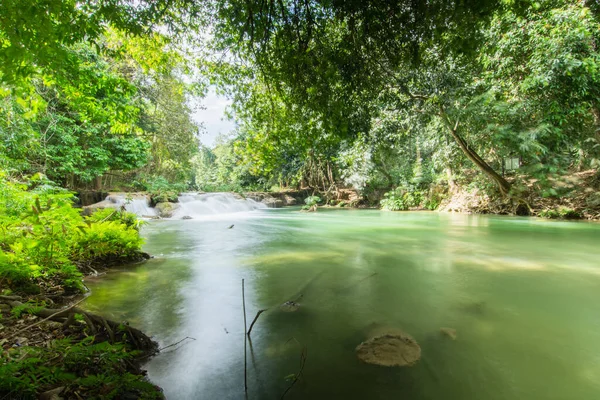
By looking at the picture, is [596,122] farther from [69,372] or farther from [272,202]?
[272,202]

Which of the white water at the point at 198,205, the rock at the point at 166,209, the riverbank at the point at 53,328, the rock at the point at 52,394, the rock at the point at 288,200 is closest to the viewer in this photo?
the rock at the point at 52,394

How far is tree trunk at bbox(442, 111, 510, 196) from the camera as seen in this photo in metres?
12.9

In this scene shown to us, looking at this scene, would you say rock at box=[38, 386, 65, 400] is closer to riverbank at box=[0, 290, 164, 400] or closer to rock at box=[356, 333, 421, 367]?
riverbank at box=[0, 290, 164, 400]

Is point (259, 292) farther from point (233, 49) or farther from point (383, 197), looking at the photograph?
point (383, 197)

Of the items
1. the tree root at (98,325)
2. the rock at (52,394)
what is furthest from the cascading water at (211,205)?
the rock at (52,394)

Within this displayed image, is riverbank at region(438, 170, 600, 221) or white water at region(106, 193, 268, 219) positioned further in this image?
white water at region(106, 193, 268, 219)

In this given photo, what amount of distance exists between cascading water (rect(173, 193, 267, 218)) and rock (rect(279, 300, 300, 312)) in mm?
14522

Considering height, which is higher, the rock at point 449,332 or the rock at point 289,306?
the rock at point 449,332

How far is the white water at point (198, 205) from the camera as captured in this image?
15523 mm

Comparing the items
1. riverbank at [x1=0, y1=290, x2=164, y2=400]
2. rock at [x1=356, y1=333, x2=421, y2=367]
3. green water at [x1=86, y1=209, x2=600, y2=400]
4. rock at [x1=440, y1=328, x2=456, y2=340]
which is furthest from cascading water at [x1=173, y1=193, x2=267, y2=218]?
rock at [x1=440, y1=328, x2=456, y2=340]

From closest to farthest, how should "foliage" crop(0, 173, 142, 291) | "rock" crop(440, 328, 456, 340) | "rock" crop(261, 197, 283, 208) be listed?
"rock" crop(440, 328, 456, 340) < "foliage" crop(0, 173, 142, 291) < "rock" crop(261, 197, 283, 208)

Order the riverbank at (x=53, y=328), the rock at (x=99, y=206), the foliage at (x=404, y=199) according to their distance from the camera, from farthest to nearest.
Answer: the foliage at (x=404, y=199) < the rock at (x=99, y=206) < the riverbank at (x=53, y=328)

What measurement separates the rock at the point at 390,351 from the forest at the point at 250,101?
168 centimetres

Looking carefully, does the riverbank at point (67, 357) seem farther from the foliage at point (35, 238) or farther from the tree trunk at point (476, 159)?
the tree trunk at point (476, 159)
